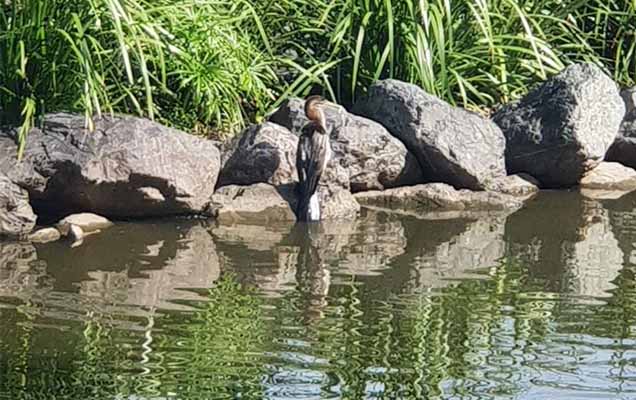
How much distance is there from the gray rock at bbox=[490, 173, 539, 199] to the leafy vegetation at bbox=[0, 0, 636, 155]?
2.36 feet

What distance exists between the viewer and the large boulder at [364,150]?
8922mm

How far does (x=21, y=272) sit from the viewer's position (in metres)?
6.86

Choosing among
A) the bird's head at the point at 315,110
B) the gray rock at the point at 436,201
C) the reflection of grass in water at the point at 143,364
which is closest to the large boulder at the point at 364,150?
the gray rock at the point at 436,201

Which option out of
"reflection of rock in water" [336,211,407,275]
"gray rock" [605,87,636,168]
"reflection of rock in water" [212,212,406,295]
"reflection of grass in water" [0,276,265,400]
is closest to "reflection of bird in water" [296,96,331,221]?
"reflection of rock in water" [212,212,406,295]

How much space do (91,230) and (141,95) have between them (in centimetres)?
146

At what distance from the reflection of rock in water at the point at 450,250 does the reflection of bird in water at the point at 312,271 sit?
Result: 0.40 meters

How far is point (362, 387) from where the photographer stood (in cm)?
510

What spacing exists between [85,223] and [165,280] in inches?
46.7

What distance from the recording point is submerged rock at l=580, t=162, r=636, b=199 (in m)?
9.55

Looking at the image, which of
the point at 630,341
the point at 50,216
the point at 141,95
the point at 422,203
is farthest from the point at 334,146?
the point at 630,341

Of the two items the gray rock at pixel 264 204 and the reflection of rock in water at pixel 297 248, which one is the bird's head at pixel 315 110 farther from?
the reflection of rock in water at pixel 297 248

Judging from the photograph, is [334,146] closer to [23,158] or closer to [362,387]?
[23,158]

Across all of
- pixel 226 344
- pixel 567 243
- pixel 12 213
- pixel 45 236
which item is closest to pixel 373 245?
pixel 567 243

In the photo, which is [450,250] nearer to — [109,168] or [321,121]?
[321,121]
